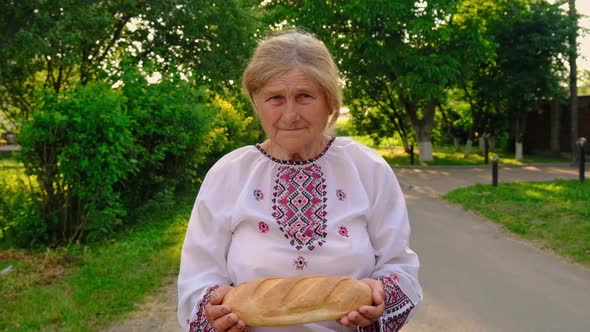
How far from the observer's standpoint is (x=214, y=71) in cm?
1459

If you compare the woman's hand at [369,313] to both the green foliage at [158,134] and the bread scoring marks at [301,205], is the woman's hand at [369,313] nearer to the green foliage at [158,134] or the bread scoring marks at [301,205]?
the bread scoring marks at [301,205]

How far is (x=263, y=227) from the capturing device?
202 centimetres

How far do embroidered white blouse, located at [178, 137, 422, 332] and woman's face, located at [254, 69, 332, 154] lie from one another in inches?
4.6

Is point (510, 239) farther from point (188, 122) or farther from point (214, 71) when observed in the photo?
point (214, 71)

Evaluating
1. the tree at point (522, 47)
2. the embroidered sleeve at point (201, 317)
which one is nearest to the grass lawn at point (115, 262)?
the embroidered sleeve at point (201, 317)

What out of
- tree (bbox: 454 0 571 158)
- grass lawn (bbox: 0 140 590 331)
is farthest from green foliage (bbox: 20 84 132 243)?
tree (bbox: 454 0 571 158)

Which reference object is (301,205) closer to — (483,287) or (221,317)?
(221,317)

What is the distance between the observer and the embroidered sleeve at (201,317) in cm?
197

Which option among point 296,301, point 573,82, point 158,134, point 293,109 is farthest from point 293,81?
point 573,82

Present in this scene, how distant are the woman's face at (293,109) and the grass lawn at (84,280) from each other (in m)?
3.05

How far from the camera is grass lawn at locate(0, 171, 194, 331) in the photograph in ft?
15.0

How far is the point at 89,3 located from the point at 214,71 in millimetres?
5235

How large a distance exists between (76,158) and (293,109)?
558 centimetres

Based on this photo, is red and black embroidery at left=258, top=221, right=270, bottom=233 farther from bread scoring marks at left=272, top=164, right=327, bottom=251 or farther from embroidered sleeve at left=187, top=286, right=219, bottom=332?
embroidered sleeve at left=187, top=286, right=219, bottom=332
